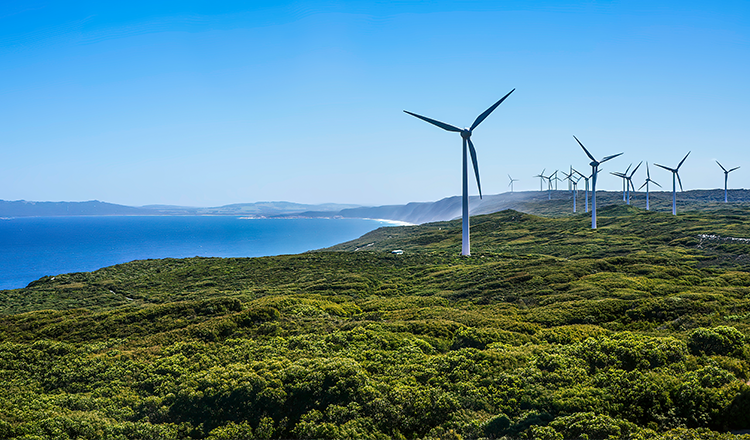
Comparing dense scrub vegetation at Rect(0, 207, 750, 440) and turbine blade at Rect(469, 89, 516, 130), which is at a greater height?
turbine blade at Rect(469, 89, 516, 130)

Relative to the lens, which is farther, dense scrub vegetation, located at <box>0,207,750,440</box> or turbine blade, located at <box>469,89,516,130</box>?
turbine blade, located at <box>469,89,516,130</box>

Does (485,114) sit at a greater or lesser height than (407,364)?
greater

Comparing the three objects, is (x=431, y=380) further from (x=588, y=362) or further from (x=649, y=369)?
(x=649, y=369)

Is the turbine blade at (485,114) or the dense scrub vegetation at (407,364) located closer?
the dense scrub vegetation at (407,364)

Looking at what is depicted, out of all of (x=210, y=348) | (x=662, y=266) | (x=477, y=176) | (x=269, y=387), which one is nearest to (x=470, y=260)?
(x=477, y=176)

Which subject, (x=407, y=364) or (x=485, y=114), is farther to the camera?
(x=485, y=114)

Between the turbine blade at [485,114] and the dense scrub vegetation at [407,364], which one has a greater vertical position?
the turbine blade at [485,114]

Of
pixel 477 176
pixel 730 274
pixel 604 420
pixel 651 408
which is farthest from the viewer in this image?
pixel 477 176

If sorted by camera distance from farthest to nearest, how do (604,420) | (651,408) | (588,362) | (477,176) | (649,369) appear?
(477,176) → (588,362) → (649,369) → (651,408) → (604,420)
